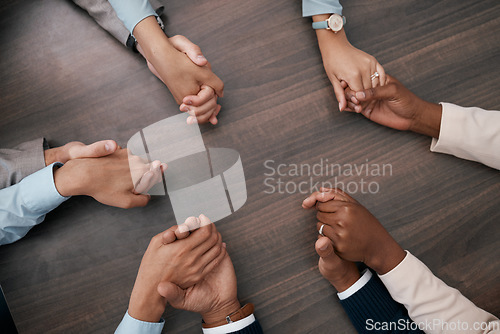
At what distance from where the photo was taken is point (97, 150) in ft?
2.07

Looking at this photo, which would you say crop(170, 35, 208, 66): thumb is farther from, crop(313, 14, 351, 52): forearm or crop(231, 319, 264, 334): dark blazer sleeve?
crop(231, 319, 264, 334): dark blazer sleeve

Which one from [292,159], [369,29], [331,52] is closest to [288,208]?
[292,159]

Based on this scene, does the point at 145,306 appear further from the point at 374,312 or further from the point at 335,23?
the point at 335,23

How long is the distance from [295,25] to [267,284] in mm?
559

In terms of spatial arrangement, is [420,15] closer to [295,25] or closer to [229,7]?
[295,25]

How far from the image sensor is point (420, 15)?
788 millimetres

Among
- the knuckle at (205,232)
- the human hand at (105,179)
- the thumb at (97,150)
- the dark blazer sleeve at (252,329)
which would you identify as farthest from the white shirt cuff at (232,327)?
the thumb at (97,150)

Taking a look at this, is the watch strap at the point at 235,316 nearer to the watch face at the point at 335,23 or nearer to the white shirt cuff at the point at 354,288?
the white shirt cuff at the point at 354,288

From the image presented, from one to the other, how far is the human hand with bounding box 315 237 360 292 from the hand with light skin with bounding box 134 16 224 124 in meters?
0.33

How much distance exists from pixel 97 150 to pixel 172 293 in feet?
0.96

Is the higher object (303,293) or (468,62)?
(468,62)

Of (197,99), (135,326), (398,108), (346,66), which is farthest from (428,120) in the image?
(135,326)

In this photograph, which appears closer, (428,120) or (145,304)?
(145,304)

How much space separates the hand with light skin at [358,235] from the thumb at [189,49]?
341 mm
